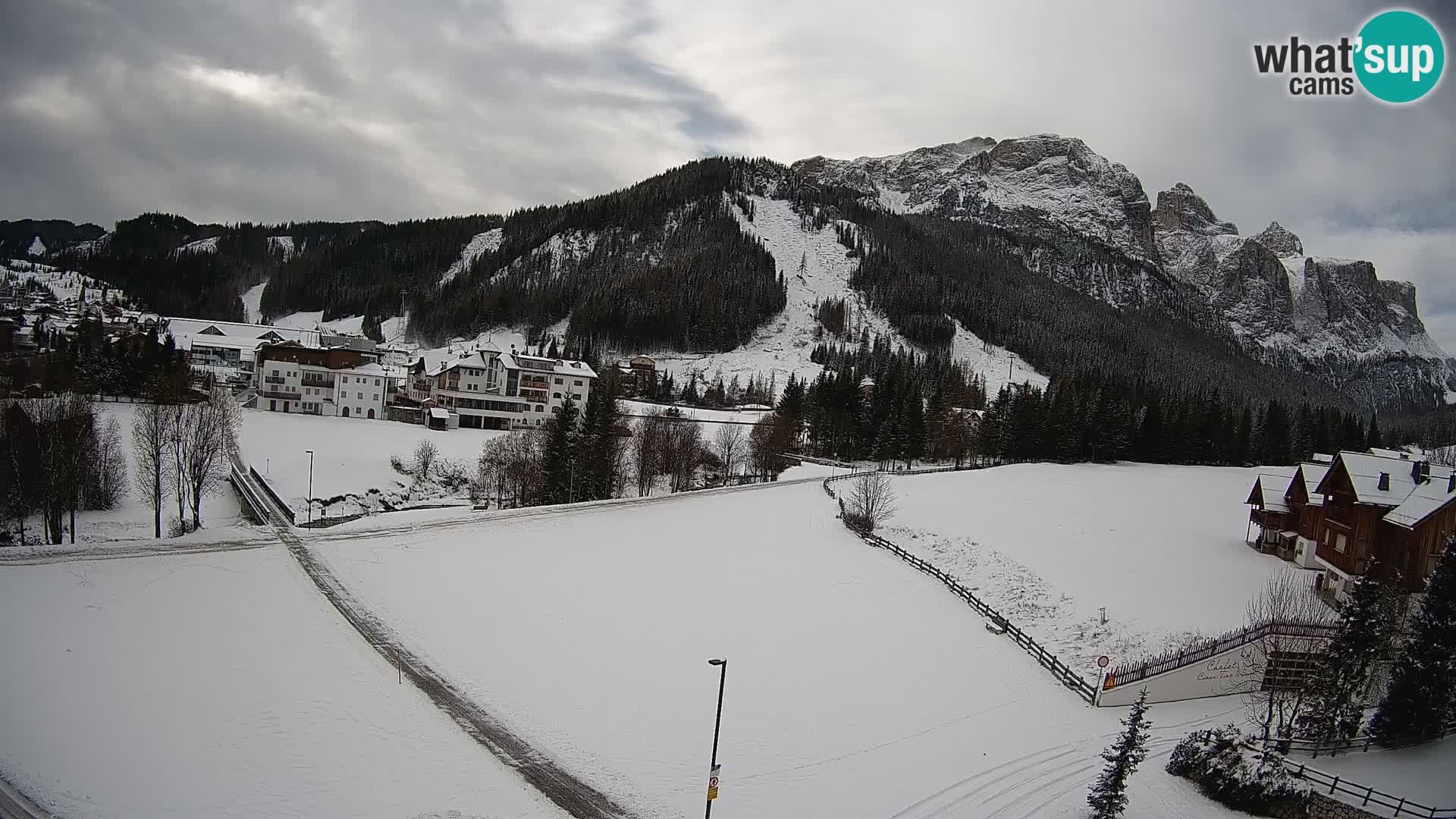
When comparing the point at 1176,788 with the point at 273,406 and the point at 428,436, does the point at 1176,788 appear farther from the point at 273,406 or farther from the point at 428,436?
the point at 273,406

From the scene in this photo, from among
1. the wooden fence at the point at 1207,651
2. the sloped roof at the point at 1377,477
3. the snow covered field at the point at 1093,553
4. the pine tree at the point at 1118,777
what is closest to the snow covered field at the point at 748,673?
the wooden fence at the point at 1207,651

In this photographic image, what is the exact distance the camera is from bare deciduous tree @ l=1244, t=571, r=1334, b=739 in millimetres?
22406

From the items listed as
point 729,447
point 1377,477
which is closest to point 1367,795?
point 1377,477

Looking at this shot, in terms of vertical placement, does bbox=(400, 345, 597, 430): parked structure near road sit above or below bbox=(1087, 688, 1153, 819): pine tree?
above

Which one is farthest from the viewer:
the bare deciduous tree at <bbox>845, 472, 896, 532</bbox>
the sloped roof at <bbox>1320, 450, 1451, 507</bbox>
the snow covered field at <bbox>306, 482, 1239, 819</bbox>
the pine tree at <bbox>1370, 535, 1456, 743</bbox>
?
the bare deciduous tree at <bbox>845, 472, 896, 532</bbox>

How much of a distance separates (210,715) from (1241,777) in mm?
27685

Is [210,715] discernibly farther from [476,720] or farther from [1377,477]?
[1377,477]

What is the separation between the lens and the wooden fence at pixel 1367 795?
56.3ft

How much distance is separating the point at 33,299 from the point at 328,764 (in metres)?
197

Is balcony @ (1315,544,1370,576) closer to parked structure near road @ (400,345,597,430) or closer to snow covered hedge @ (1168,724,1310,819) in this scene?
snow covered hedge @ (1168,724,1310,819)

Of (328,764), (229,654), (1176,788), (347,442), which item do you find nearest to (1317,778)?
(1176,788)

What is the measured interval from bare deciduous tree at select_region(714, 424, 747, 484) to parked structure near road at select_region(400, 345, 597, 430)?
60.1 feet

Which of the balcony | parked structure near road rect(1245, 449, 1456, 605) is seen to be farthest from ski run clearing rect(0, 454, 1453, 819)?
parked structure near road rect(1245, 449, 1456, 605)

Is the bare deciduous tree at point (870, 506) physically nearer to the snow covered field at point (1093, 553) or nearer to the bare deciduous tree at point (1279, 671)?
the snow covered field at point (1093, 553)
